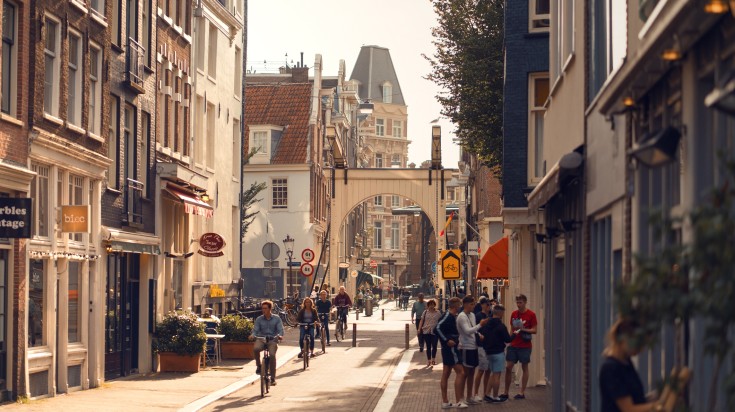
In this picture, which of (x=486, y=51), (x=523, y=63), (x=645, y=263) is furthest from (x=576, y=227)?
(x=486, y=51)

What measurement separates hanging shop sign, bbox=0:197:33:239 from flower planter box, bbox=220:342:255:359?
13.9 metres

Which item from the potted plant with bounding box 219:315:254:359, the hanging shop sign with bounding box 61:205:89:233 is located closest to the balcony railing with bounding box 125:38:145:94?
the hanging shop sign with bounding box 61:205:89:233

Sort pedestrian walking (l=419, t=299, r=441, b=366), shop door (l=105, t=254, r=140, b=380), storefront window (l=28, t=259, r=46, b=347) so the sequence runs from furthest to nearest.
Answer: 1. pedestrian walking (l=419, t=299, r=441, b=366)
2. shop door (l=105, t=254, r=140, b=380)
3. storefront window (l=28, t=259, r=46, b=347)

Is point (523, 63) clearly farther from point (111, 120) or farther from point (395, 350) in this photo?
point (395, 350)

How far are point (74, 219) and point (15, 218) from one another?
3.63m

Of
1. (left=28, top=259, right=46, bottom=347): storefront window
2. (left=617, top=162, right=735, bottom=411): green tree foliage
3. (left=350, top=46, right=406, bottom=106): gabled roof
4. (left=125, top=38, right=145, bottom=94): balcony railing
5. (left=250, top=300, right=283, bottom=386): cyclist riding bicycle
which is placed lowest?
(left=250, top=300, right=283, bottom=386): cyclist riding bicycle

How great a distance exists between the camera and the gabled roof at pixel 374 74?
15950cm

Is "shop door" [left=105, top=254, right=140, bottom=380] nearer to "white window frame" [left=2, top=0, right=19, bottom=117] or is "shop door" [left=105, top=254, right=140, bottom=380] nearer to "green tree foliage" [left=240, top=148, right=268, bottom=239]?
"white window frame" [left=2, top=0, right=19, bottom=117]

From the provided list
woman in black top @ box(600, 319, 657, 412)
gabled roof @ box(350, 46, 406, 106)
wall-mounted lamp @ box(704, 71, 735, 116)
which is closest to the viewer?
wall-mounted lamp @ box(704, 71, 735, 116)

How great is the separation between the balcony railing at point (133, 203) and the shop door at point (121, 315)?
0.71 m

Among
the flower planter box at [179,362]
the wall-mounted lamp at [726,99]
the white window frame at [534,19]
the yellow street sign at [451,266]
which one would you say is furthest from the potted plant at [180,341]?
the wall-mounted lamp at [726,99]

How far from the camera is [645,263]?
196 inches

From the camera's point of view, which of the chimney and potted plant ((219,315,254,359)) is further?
the chimney

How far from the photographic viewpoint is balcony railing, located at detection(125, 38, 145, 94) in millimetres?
26328
